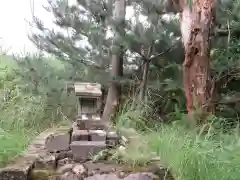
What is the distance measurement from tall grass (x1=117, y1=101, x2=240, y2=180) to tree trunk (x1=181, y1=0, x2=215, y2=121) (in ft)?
1.93

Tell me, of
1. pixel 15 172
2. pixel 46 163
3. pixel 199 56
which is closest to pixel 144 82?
pixel 199 56

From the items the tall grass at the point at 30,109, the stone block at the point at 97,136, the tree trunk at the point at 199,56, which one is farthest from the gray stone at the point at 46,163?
the tall grass at the point at 30,109

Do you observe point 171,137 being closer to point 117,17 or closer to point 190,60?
point 190,60

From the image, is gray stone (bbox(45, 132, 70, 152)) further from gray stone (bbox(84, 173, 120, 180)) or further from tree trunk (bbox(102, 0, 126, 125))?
tree trunk (bbox(102, 0, 126, 125))

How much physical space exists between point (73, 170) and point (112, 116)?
2.17 m

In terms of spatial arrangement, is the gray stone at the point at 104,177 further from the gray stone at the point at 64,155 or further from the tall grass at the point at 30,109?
the tall grass at the point at 30,109

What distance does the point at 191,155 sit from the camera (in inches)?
88.1

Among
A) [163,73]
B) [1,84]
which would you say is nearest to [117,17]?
[163,73]

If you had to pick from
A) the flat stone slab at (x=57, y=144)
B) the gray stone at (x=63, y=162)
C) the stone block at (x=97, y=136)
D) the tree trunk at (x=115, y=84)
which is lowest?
the gray stone at (x=63, y=162)

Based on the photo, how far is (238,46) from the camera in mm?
4156

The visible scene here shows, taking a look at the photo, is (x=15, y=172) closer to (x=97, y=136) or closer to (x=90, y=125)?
(x=97, y=136)

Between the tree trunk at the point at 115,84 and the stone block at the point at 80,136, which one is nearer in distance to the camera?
the stone block at the point at 80,136

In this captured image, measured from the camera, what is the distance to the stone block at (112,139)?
2830mm

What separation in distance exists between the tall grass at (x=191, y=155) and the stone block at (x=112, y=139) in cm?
12
